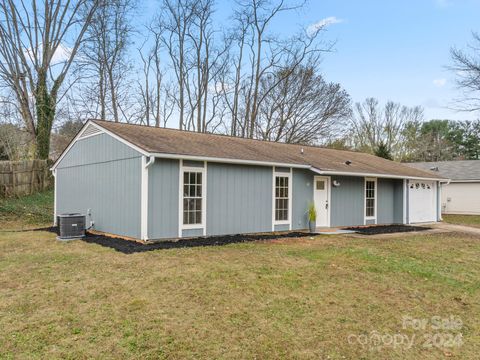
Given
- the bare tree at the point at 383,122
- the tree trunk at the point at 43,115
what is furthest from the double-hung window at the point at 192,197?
the bare tree at the point at 383,122

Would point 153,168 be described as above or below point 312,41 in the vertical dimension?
below

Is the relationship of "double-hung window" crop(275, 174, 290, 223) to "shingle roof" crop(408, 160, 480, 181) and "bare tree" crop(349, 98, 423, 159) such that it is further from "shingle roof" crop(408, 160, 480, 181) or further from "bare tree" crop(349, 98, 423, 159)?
"bare tree" crop(349, 98, 423, 159)

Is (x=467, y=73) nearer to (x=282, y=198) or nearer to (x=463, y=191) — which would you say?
(x=463, y=191)

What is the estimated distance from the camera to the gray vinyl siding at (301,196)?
12289 millimetres

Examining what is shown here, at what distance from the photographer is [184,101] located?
83.5 feet

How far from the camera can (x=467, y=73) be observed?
71.7ft

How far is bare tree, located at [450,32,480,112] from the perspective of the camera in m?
21.6

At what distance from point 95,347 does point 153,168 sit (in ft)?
19.3

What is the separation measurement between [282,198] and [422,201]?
8.63m

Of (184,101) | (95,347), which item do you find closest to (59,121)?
(184,101)

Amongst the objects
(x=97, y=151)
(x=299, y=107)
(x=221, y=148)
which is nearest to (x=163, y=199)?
(x=221, y=148)

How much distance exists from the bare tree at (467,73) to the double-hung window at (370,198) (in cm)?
1140

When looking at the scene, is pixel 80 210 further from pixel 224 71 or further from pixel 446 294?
pixel 224 71

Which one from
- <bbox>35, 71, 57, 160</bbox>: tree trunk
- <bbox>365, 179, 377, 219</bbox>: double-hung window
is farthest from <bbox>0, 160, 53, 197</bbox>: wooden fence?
<bbox>365, 179, 377, 219</bbox>: double-hung window
